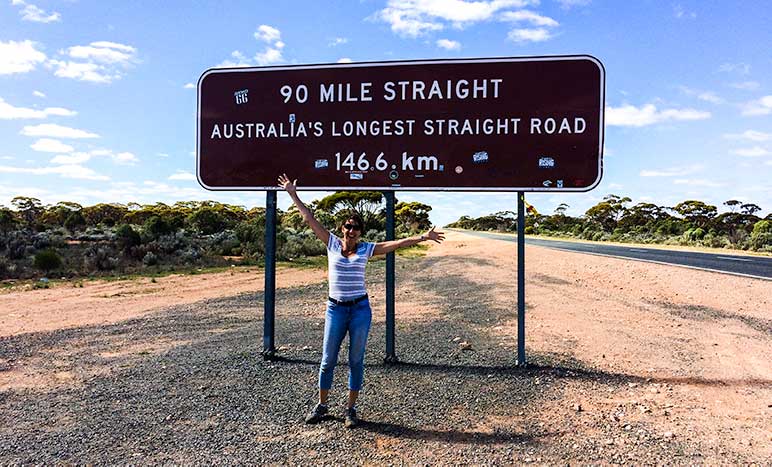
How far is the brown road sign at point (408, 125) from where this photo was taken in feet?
17.7

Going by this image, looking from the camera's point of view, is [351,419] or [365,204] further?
[365,204]

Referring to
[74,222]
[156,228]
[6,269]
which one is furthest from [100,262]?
[74,222]

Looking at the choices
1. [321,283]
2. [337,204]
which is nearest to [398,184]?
[321,283]

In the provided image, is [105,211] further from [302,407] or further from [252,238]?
[302,407]

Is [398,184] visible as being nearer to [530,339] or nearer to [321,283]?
[530,339]

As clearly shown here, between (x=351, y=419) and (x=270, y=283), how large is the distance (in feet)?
8.05

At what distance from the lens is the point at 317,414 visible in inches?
161

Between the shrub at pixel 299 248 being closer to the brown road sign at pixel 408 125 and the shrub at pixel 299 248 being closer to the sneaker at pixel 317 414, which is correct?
the brown road sign at pixel 408 125

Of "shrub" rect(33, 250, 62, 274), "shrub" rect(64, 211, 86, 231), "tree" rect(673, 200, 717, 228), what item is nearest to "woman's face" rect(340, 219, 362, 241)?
"shrub" rect(33, 250, 62, 274)

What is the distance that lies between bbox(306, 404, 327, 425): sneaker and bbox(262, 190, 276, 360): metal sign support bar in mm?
1878

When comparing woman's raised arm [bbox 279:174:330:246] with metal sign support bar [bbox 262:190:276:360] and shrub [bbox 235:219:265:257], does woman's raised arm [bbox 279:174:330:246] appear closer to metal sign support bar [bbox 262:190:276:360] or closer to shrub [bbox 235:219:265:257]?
metal sign support bar [bbox 262:190:276:360]

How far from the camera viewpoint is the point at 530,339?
6.82m

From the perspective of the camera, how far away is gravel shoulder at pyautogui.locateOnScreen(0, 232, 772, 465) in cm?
365

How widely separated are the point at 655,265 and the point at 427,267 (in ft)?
22.9
